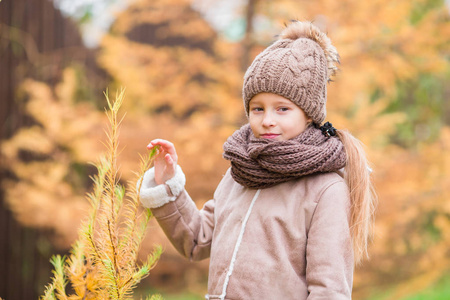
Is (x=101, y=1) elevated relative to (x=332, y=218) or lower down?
elevated

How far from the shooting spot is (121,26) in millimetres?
5363

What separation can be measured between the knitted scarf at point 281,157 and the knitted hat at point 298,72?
0.11 meters

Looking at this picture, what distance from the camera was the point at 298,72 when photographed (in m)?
1.60

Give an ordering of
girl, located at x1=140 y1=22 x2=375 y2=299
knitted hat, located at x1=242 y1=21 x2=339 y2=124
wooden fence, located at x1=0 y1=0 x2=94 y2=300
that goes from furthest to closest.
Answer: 1. wooden fence, located at x1=0 y1=0 x2=94 y2=300
2. knitted hat, located at x1=242 y1=21 x2=339 y2=124
3. girl, located at x1=140 y1=22 x2=375 y2=299

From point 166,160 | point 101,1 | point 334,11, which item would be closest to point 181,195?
point 166,160

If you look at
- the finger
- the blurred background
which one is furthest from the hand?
the blurred background

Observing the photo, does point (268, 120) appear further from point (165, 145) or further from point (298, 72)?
point (165, 145)

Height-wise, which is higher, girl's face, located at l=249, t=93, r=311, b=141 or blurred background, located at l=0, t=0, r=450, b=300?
blurred background, located at l=0, t=0, r=450, b=300

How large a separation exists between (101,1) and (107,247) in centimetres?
432

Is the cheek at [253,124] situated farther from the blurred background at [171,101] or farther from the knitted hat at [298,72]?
the blurred background at [171,101]

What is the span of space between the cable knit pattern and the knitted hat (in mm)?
374

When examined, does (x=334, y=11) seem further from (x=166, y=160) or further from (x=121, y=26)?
(x=166, y=160)

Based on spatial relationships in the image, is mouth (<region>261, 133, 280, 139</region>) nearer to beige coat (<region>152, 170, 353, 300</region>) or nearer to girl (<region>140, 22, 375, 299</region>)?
girl (<region>140, 22, 375, 299</region>)

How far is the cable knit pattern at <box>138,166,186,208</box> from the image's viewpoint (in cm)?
176
